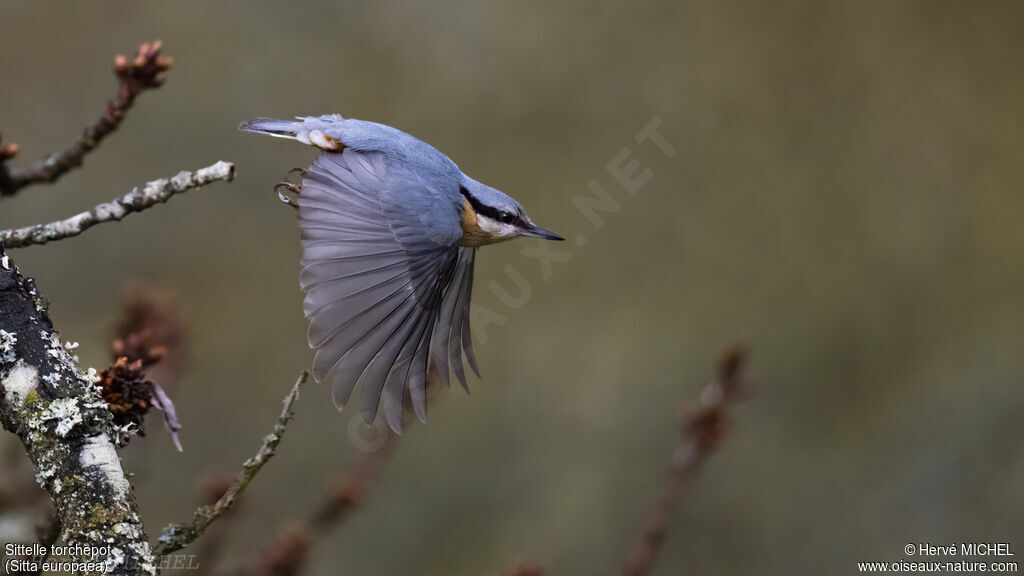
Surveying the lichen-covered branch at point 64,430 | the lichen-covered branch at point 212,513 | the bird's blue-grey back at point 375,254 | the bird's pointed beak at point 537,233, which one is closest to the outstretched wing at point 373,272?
the bird's blue-grey back at point 375,254

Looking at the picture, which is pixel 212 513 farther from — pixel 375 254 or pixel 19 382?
pixel 375 254

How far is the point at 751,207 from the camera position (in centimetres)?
480

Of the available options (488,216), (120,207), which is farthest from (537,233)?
(120,207)

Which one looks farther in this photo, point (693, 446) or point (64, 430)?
point (693, 446)

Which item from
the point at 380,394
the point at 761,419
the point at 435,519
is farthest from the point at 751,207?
the point at 380,394

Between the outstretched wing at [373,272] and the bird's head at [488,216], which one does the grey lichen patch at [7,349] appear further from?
the bird's head at [488,216]

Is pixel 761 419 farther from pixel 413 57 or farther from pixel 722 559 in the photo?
pixel 413 57

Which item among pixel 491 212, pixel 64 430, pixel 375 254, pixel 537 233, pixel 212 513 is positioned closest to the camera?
pixel 64 430

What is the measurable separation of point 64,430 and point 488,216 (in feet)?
4.58

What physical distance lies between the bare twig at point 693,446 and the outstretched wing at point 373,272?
0.57 metres

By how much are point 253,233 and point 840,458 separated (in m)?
3.45

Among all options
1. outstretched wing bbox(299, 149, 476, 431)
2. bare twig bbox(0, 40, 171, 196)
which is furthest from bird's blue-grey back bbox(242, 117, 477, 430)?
bare twig bbox(0, 40, 171, 196)

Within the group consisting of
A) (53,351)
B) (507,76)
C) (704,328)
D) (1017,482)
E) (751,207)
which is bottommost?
(1017,482)

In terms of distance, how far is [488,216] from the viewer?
2285 millimetres
